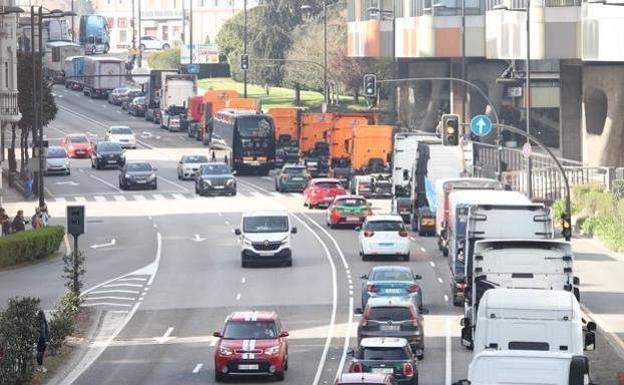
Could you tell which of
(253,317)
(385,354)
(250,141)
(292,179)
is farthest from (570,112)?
(385,354)

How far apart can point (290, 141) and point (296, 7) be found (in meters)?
68.3

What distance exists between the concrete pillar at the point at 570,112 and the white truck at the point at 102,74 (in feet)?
177

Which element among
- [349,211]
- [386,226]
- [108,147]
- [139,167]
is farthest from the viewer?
[108,147]

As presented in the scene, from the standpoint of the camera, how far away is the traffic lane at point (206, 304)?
43.8 meters

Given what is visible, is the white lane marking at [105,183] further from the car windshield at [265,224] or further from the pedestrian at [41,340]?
the pedestrian at [41,340]

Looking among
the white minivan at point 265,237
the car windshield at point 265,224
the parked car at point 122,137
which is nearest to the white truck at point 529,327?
the white minivan at point 265,237

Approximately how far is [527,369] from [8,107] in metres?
54.8

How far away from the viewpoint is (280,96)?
564 ft

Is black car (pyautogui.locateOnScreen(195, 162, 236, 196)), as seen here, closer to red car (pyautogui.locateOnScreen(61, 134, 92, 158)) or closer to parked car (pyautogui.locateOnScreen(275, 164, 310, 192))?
parked car (pyautogui.locateOnScreen(275, 164, 310, 192))

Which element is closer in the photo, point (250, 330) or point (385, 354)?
point (385, 354)

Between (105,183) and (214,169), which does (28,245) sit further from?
(105,183)

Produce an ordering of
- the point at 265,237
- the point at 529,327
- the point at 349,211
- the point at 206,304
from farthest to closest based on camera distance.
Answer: the point at 349,211
the point at 265,237
the point at 206,304
the point at 529,327

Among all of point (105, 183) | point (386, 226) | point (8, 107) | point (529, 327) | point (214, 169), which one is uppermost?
point (8, 107)

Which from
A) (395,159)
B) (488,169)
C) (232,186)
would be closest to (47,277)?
(395,159)
